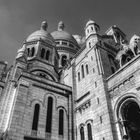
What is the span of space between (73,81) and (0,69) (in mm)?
12813

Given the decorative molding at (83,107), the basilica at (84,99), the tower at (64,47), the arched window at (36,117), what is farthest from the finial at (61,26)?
the arched window at (36,117)

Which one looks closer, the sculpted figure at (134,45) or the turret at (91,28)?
the sculpted figure at (134,45)

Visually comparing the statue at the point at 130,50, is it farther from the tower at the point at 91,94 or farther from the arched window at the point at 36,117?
the arched window at the point at 36,117

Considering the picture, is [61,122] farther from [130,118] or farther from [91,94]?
[130,118]

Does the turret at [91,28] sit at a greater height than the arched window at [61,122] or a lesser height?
greater

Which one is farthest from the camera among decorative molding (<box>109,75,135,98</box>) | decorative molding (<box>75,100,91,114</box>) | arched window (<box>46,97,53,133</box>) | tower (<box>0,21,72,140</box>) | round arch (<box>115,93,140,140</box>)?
decorative molding (<box>75,100,91,114</box>)

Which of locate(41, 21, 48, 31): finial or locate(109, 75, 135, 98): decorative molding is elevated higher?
locate(41, 21, 48, 31): finial

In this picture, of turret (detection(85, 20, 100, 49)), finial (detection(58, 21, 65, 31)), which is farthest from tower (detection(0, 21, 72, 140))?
finial (detection(58, 21, 65, 31))

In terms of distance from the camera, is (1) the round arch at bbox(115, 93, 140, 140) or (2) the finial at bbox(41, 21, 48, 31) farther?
(2) the finial at bbox(41, 21, 48, 31)

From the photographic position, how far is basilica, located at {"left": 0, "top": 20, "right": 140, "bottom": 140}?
14172 millimetres

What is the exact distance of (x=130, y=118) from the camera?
49.3ft

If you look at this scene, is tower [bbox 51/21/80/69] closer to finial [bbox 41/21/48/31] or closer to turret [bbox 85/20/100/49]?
finial [bbox 41/21/48/31]

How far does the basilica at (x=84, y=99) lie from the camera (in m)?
14.2

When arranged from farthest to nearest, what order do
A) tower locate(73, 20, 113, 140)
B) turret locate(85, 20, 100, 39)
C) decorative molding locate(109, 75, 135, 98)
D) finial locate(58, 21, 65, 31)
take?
finial locate(58, 21, 65, 31), turret locate(85, 20, 100, 39), tower locate(73, 20, 113, 140), decorative molding locate(109, 75, 135, 98)
